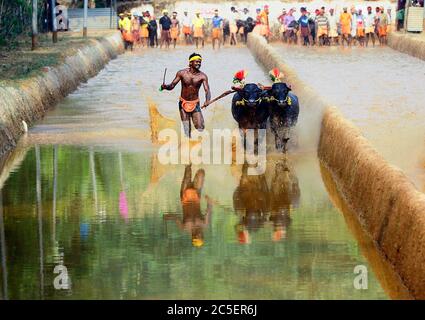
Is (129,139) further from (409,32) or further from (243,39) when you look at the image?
(243,39)

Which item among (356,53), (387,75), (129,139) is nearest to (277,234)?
(129,139)

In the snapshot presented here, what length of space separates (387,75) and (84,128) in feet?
46.4

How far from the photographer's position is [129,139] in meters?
21.0

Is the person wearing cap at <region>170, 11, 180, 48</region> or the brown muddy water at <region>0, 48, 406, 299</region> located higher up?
the brown muddy water at <region>0, 48, 406, 299</region>

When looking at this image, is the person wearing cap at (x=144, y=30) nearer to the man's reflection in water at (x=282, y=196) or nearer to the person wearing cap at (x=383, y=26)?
the person wearing cap at (x=383, y=26)

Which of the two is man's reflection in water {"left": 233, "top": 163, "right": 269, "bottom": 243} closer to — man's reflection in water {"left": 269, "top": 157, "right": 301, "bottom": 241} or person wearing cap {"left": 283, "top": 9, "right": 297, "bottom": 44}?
man's reflection in water {"left": 269, "top": 157, "right": 301, "bottom": 241}

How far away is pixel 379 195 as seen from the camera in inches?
506

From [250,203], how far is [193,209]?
849 mm

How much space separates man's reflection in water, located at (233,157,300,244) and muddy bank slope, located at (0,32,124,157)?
465cm

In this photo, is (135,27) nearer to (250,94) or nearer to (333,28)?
(333,28)

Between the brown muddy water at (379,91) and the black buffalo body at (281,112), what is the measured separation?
54.6 inches

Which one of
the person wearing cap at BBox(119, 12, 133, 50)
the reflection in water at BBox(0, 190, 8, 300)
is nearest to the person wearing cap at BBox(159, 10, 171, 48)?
the person wearing cap at BBox(119, 12, 133, 50)

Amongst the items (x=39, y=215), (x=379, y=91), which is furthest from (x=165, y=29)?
(x=39, y=215)

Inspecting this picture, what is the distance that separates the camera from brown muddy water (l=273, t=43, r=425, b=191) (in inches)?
724
